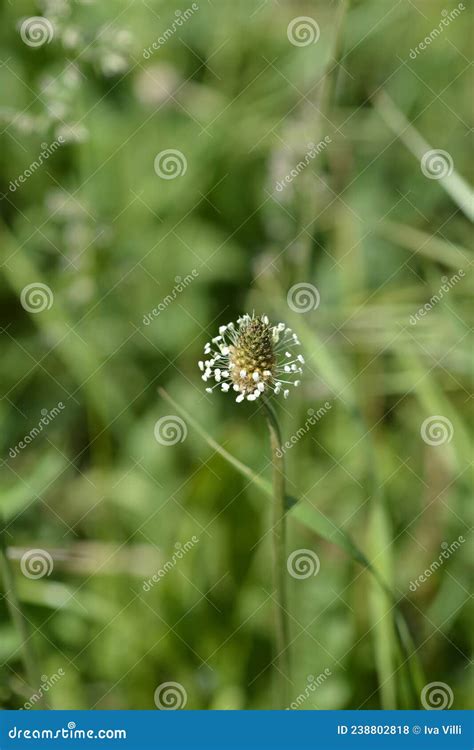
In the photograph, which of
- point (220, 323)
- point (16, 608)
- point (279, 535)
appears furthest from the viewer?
point (220, 323)

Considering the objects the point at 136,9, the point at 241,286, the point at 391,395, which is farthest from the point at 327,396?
the point at 136,9

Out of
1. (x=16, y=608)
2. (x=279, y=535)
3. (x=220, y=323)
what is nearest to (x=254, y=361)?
(x=279, y=535)

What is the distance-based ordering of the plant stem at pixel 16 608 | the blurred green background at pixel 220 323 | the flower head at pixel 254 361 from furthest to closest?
the blurred green background at pixel 220 323
the plant stem at pixel 16 608
the flower head at pixel 254 361

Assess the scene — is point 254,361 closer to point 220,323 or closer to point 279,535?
point 279,535

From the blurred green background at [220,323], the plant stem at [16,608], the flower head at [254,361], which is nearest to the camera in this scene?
the flower head at [254,361]

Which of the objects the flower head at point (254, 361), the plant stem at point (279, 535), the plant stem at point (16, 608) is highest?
the flower head at point (254, 361)

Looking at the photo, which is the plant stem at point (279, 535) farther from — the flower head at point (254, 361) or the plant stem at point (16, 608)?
the plant stem at point (16, 608)

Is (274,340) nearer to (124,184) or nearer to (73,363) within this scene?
(73,363)

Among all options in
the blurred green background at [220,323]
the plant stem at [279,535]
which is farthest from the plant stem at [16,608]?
the plant stem at [279,535]

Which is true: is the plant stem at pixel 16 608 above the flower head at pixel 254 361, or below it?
below
